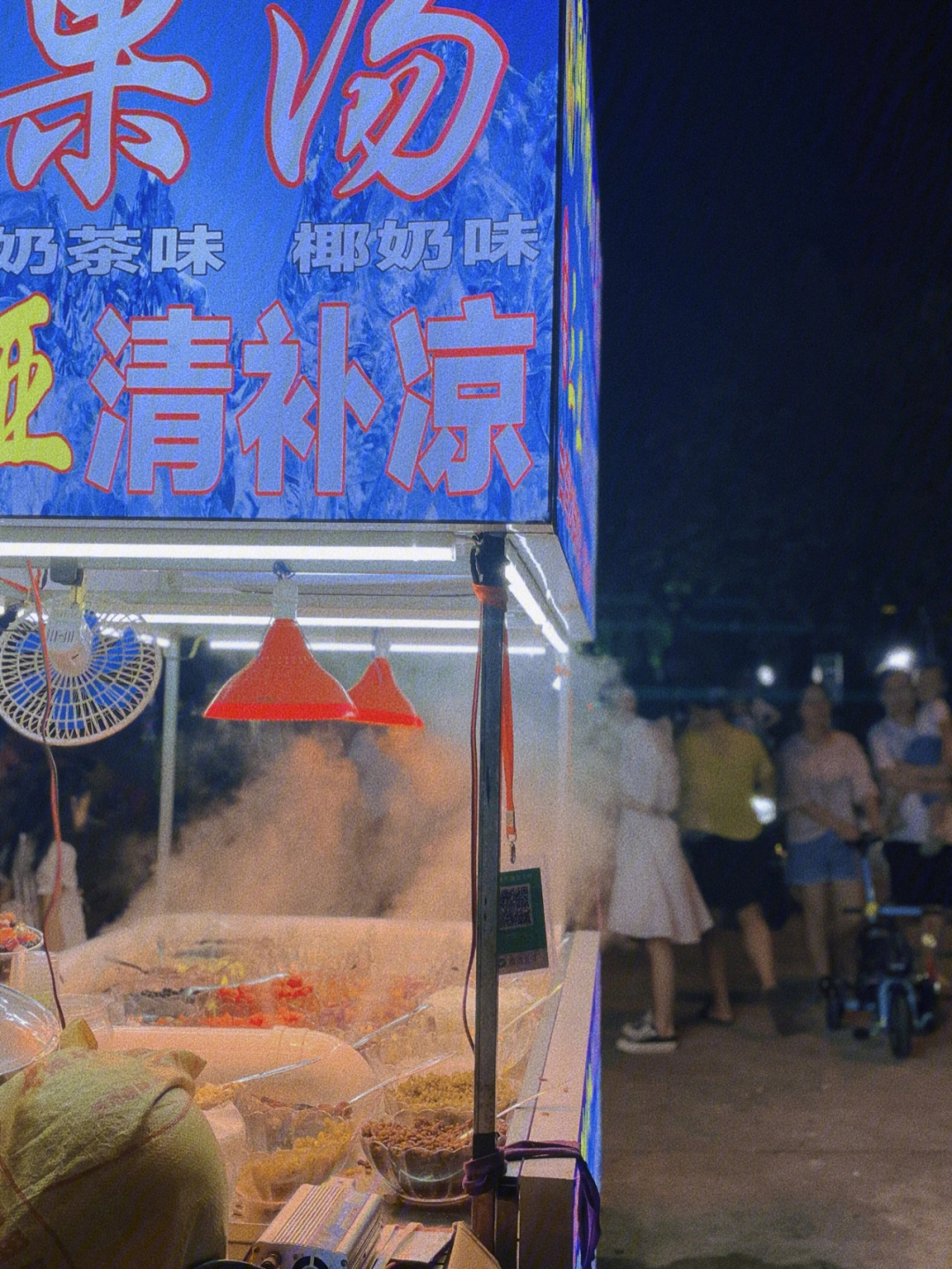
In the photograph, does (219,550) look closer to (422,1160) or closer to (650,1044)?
(422,1160)

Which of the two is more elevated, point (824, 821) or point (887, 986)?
point (824, 821)

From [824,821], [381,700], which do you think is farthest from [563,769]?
[824,821]

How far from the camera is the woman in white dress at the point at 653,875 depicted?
23.3 ft

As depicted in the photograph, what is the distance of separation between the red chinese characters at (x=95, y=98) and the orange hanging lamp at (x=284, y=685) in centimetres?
116

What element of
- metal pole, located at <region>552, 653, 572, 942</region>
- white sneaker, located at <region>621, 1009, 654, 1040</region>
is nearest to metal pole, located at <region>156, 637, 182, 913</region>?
metal pole, located at <region>552, 653, 572, 942</region>

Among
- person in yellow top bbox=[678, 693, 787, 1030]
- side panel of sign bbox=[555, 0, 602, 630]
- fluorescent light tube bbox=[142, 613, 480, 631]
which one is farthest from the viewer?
person in yellow top bbox=[678, 693, 787, 1030]

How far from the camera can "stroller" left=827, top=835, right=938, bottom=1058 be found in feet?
21.6

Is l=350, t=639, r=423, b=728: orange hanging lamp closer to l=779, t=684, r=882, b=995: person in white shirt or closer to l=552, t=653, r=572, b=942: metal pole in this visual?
l=552, t=653, r=572, b=942: metal pole

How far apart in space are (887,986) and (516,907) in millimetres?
5512

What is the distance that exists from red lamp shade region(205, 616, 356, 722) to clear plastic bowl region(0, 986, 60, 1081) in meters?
0.97

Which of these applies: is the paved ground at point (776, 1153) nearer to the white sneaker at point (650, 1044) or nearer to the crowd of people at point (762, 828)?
the white sneaker at point (650, 1044)

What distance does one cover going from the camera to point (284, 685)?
2812mm

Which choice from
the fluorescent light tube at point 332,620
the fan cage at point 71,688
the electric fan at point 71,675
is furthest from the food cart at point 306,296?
the fluorescent light tube at point 332,620

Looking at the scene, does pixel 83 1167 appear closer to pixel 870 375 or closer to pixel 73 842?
pixel 73 842
